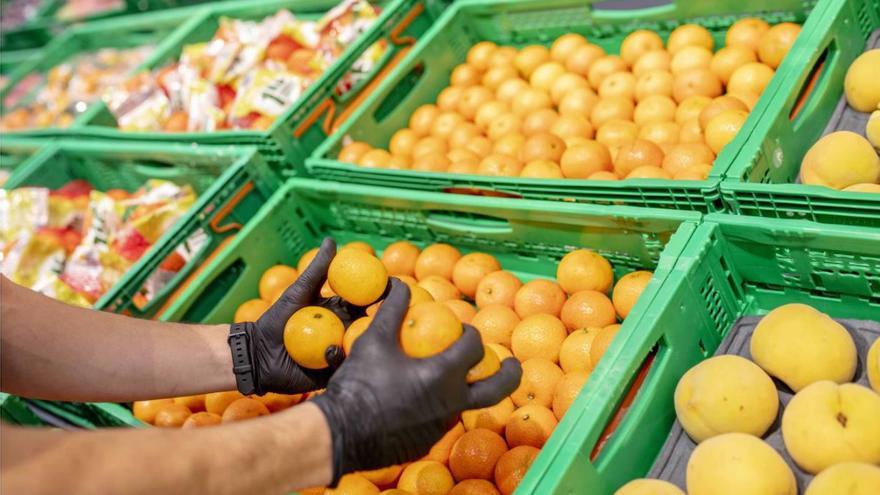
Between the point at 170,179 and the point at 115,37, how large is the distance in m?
2.74

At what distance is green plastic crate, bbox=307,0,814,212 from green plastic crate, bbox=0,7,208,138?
6.87 feet

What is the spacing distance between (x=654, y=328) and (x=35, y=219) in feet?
11.1

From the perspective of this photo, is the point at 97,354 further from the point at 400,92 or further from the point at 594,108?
the point at 400,92

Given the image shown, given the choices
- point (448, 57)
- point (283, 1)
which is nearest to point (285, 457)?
point (448, 57)

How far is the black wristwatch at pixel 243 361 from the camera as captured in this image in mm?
2211

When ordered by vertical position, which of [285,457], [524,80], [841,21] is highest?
[285,457]

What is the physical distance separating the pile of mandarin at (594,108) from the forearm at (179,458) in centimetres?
151

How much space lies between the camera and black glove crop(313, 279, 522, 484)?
1.56 meters

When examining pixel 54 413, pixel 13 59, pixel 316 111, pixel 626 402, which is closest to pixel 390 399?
pixel 626 402

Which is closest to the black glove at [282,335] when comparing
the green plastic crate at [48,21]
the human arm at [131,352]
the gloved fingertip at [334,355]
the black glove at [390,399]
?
the human arm at [131,352]

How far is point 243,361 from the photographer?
2.22 metres

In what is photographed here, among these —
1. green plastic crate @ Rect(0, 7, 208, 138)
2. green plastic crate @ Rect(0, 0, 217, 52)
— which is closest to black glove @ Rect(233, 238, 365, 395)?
green plastic crate @ Rect(0, 7, 208, 138)

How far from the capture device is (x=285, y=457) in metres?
1.47

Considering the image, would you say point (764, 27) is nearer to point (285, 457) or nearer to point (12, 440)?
point (285, 457)
